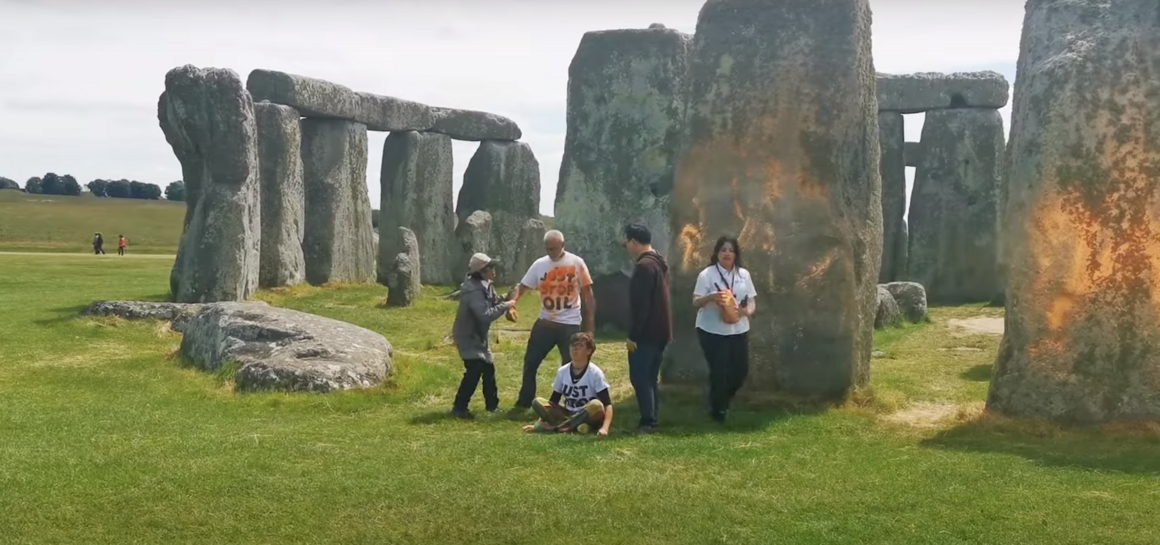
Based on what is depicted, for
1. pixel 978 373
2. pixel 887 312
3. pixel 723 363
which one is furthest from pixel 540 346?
pixel 887 312

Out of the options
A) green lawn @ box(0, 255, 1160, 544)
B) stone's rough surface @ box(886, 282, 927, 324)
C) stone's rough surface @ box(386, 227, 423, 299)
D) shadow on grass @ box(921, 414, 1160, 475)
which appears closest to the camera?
green lawn @ box(0, 255, 1160, 544)

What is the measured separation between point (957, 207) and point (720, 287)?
1537cm

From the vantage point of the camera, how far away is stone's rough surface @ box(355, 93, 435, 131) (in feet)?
77.5

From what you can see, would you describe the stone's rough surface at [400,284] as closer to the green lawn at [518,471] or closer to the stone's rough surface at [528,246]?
the stone's rough surface at [528,246]

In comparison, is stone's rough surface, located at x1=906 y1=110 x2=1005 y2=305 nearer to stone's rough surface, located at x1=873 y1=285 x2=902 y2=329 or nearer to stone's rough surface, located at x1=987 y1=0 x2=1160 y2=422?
stone's rough surface, located at x1=873 y1=285 x2=902 y2=329

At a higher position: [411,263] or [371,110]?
[371,110]

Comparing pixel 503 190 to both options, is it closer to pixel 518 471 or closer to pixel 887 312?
pixel 887 312

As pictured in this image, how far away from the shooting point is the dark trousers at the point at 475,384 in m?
8.44

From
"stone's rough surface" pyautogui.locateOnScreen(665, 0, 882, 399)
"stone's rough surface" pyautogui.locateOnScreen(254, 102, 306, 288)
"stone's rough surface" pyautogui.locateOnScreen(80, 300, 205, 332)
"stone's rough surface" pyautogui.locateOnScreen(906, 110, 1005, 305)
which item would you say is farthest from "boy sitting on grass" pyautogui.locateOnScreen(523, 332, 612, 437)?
"stone's rough surface" pyautogui.locateOnScreen(906, 110, 1005, 305)

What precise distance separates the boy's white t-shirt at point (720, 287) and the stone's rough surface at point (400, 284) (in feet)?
32.9

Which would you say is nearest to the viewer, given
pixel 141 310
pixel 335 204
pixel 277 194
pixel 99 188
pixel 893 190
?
pixel 141 310

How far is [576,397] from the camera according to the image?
786cm

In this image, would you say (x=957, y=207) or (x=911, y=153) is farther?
(x=911, y=153)

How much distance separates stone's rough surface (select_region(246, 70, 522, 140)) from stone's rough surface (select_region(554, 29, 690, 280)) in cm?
647
